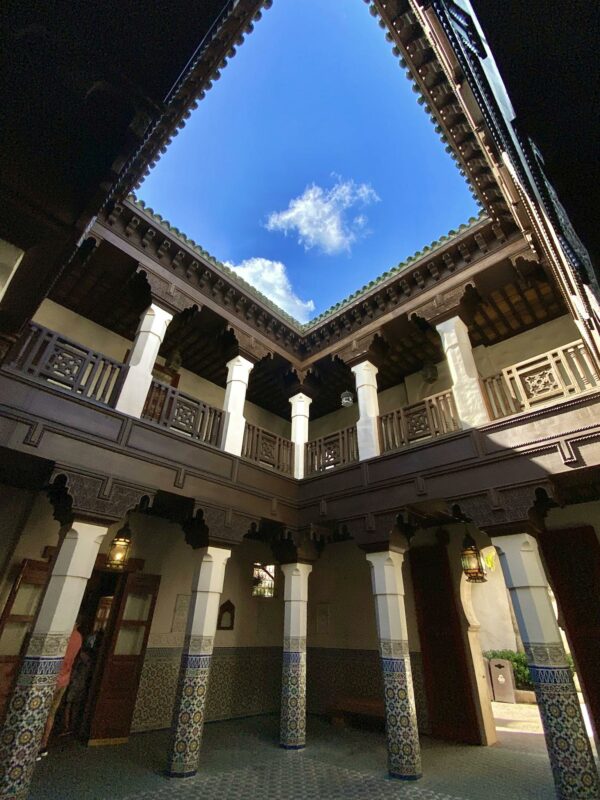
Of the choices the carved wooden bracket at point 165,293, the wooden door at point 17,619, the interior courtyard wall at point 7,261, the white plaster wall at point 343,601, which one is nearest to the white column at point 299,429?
the white plaster wall at point 343,601

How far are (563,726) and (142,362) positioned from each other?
18.9 ft

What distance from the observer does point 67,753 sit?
4.73 m

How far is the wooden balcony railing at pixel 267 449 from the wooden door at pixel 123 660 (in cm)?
245

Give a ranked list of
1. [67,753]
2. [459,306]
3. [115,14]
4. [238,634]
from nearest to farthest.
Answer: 1. [115,14]
2. [67,753]
3. [459,306]
4. [238,634]

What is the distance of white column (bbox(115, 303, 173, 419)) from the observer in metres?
4.89

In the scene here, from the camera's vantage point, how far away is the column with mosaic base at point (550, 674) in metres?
3.39

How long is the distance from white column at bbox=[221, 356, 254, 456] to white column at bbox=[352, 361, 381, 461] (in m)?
1.77

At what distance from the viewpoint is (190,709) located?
173 inches

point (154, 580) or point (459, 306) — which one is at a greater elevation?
point (459, 306)

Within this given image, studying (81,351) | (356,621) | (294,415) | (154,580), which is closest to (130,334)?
(81,351)

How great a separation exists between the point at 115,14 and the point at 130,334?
20.9 feet

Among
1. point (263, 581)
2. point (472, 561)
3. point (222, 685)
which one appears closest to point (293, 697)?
point (222, 685)

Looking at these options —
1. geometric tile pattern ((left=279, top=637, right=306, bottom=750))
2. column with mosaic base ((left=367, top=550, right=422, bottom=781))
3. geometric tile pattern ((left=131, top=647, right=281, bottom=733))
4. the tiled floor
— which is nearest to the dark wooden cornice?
column with mosaic base ((left=367, top=550, right=422, bottom=781))

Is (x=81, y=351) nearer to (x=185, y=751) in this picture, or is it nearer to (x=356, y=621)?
(x=185, y=751)
